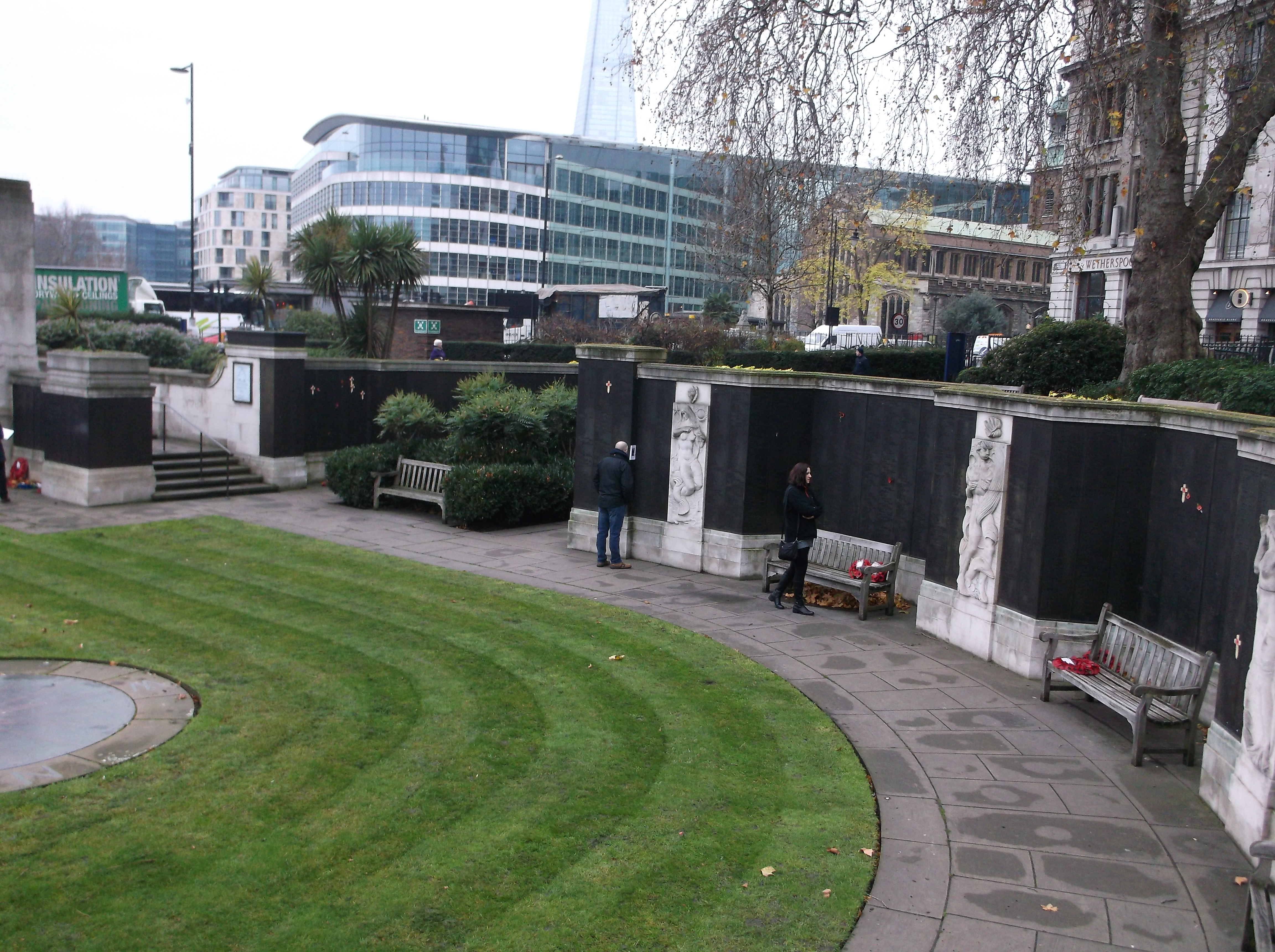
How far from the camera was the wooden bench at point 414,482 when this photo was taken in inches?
715

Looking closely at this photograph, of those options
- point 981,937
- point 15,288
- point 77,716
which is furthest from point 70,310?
point 981,937

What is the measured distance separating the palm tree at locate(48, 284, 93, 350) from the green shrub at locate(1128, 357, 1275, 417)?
23192 millimetres

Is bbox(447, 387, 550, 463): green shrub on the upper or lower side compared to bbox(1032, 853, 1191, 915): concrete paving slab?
upper

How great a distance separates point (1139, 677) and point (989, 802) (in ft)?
7.81

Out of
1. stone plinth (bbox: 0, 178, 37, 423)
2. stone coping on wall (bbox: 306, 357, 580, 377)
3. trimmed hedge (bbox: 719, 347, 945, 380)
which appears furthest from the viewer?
trimmed hedge (bbox: 719, 347, 945, 380)

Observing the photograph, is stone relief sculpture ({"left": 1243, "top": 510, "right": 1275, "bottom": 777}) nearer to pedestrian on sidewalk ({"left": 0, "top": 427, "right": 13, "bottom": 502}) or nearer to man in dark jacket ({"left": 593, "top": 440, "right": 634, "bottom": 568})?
man in dark jacket ({"left": 593, "top": 440, "right": 634, "bottom": 568})

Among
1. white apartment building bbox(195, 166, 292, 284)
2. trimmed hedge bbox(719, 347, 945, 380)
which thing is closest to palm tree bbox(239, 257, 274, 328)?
trimmed hedge bbox(719, 347, 945, 380)

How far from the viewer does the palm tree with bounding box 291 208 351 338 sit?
27516 mm

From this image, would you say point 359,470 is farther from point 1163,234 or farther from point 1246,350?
point 1246,350

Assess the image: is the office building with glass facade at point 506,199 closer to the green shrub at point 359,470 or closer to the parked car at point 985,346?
the parked car at point 985,346

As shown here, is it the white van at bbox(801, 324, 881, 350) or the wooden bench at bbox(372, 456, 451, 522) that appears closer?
the wooden bench at bbox(372, 456, 451, 522)

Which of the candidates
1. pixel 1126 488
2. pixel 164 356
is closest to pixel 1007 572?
pixel 1126 488

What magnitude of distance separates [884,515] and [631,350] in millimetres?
4554

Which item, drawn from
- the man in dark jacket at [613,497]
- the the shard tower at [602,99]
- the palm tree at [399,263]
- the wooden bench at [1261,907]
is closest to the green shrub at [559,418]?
the man in dark jacket at [613,497]
